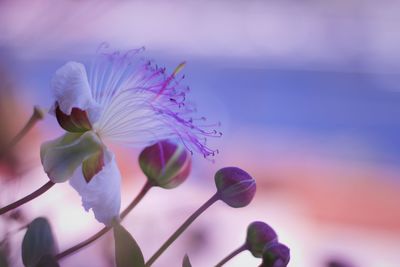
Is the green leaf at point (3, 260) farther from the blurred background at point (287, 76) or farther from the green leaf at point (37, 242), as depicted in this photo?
the blurred background at point (287, 76)

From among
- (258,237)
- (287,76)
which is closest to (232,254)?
(258,237)

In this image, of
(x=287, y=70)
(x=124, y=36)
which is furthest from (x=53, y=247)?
(x=287, y=70)

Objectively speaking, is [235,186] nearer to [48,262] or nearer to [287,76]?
[48,262]

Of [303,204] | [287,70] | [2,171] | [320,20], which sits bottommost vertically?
[303,204]

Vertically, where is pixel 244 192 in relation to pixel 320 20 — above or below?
above

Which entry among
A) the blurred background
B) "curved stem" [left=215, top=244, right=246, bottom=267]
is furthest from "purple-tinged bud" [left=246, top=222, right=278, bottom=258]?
the blurred background

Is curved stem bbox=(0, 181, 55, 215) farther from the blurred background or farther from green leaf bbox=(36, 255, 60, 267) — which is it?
the blurred background

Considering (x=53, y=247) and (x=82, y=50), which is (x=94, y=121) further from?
(x=82, y=50)

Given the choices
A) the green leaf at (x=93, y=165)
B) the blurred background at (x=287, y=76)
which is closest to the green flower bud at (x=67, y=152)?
the green leaf at (x=93, y=165)
